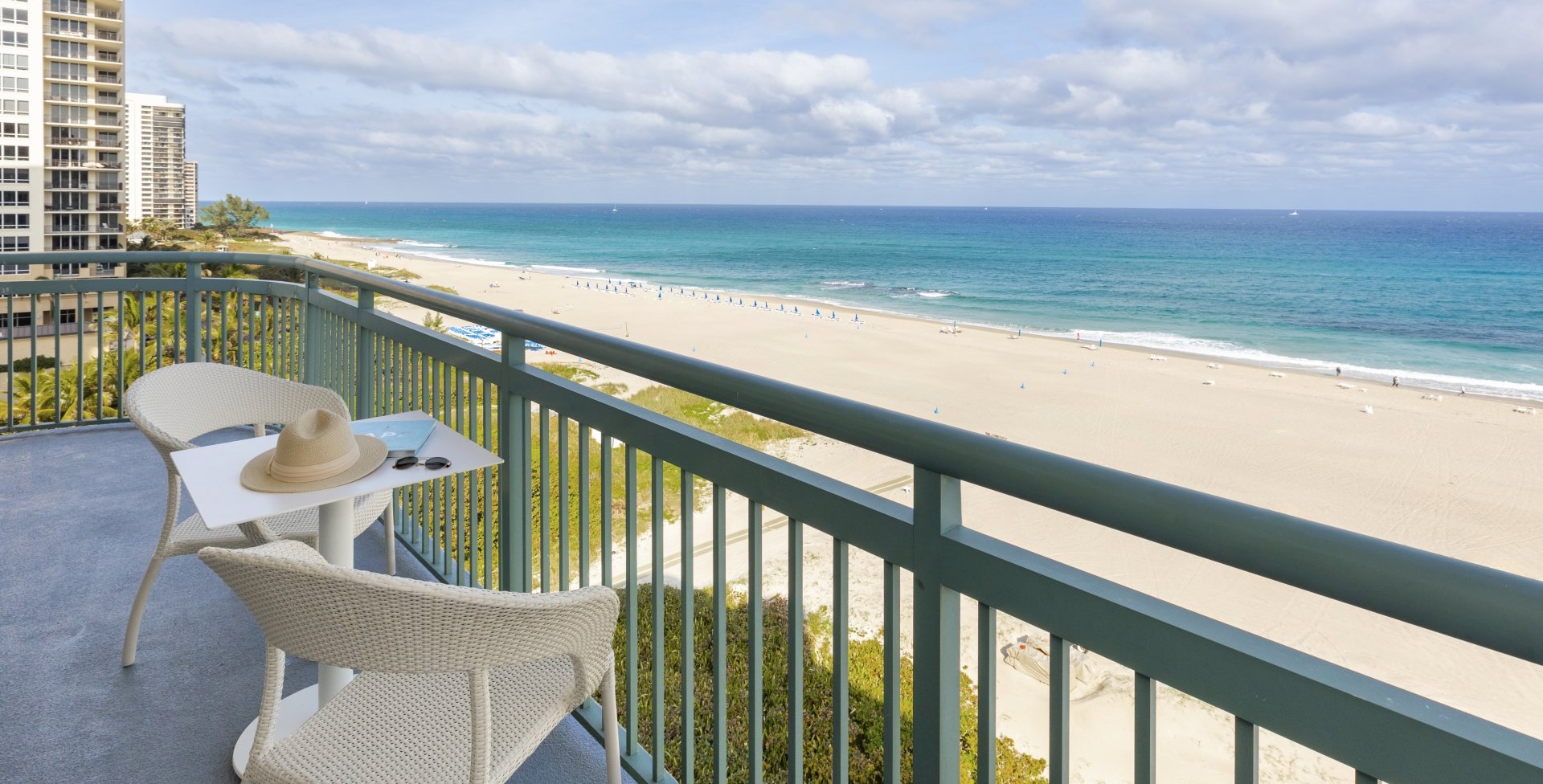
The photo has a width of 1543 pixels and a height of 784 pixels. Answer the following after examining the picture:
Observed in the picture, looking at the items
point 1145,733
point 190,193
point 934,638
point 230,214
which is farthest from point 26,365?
point 190,193

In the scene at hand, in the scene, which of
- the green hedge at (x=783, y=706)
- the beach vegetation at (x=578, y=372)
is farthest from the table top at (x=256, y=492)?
the beach vegetation at (x=578, y=372)

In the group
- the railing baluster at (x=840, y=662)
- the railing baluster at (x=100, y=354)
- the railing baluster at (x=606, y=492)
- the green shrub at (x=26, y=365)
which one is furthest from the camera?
the green shrub at (x=26, y=365)

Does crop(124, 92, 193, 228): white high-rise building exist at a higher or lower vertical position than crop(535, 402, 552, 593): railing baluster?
higher

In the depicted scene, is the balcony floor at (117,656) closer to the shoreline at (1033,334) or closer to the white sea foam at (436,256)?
the shoreline at (1033,334)

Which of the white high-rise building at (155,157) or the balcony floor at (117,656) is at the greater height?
the white high-rise building at (155,157)

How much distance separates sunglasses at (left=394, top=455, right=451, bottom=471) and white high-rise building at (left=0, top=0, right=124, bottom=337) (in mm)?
39216

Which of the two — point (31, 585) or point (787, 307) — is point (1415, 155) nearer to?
point (787, 307)

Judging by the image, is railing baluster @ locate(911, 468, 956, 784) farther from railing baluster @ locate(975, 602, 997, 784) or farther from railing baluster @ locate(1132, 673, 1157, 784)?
railing baluster @ locate(1132, 673, 1157, 784)

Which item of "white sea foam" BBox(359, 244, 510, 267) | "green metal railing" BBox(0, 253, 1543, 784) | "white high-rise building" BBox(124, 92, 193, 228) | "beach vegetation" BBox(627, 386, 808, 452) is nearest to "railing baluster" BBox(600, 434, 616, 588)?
"green metal railing" BBox(0, 253, 1543, 784)

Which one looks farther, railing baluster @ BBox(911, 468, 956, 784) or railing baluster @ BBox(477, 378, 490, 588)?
railing baluster @ BBox(477, 378, 490, 588)

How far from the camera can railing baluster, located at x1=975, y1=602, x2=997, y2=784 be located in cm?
103

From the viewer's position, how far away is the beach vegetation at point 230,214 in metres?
61.0

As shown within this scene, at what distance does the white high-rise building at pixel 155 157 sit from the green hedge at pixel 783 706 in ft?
207

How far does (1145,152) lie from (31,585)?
75.9 metres
